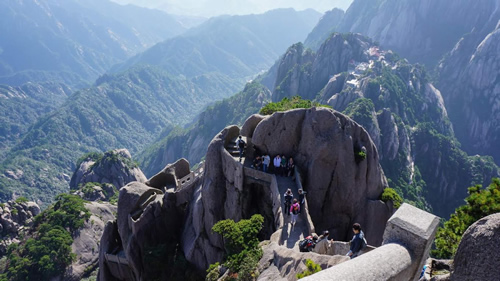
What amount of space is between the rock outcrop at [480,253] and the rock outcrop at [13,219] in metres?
69.7

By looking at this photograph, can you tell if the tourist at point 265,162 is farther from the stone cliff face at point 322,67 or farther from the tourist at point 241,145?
the stone cliff face at point 322,67

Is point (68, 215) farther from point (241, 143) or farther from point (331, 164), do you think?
point (331, 164)

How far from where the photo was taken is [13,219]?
2539 inches

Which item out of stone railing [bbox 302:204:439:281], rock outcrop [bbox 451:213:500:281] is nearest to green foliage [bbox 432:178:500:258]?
stone railing [bbox 302:204:439:281]

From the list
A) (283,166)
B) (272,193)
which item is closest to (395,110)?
(283,166)

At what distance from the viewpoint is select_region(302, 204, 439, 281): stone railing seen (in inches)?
297

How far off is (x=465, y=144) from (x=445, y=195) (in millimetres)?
56340

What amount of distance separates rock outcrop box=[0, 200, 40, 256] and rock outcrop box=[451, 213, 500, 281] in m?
69.7

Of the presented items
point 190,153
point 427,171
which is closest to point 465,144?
point 427,171

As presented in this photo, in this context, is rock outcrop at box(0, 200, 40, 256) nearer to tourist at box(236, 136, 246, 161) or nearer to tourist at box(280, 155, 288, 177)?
tourist at box(236, 136, 246, 161)

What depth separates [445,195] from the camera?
10856 cm

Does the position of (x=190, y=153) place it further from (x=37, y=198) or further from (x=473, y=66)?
(x=473, y=66)

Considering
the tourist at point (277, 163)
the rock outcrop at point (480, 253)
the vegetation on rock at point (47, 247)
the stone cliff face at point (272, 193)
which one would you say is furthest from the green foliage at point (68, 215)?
the rock outcrop at point (480, 253)

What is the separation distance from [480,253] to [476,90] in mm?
178813
